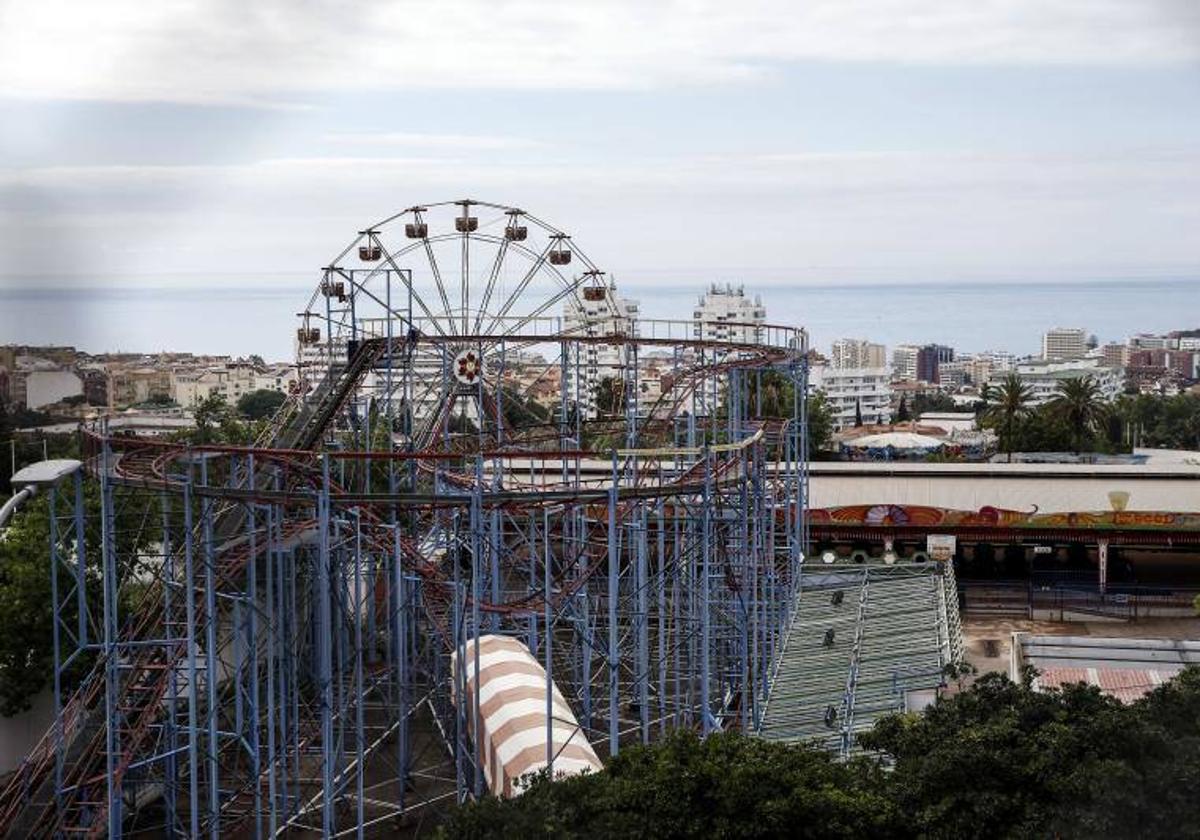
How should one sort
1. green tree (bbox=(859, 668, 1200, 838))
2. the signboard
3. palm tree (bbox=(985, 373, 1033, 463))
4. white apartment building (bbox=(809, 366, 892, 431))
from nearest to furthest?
1. green tree (bbox=(859, 668, 1200, 838))
2. the signboard
3. palm tree (bbox=(985, 373, 1033, 463))
4. white apartment building (bbox=(809, 366, 892, 431))

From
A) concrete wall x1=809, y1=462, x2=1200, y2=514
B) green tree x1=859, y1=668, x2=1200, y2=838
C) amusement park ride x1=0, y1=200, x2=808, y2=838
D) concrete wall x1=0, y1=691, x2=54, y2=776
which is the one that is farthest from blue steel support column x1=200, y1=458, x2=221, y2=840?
concrete wall x1=809, y1=462, x2=1200, y2=514

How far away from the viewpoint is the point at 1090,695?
18.9 metres

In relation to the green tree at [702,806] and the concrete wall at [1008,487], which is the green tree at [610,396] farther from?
the green tree at [702,806]

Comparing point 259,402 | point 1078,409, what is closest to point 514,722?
point 1078,409

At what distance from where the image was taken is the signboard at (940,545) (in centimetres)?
4644

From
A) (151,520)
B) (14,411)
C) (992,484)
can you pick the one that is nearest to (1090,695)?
(151,520)

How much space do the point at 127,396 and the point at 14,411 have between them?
1718 inches

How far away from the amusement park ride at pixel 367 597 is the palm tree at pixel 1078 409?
3582 centimetres

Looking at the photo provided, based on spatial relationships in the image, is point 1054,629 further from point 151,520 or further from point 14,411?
point 14,411

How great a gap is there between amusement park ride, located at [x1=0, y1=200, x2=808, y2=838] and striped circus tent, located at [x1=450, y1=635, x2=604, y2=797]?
17 centimetres

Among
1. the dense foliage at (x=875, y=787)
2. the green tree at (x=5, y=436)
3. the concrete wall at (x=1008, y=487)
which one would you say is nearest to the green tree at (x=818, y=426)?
the concrete wall at (x=1008, y=487)

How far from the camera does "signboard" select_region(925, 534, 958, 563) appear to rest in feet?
152

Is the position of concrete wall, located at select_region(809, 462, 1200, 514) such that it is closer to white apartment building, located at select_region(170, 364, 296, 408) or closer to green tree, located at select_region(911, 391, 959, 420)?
white apartment building, located at select_region(170, 364, 296, 408)

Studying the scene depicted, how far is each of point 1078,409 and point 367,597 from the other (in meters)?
49.9
